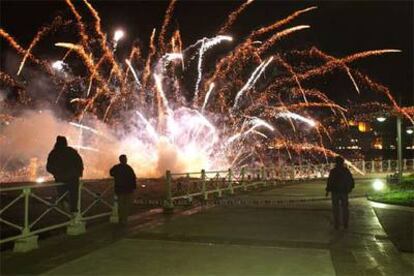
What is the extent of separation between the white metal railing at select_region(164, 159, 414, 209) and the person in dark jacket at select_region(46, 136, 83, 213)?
468 centimetres

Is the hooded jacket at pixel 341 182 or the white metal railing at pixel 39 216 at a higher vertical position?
the hooded jacket at pixel 341 182

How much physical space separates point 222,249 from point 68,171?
4.10 m

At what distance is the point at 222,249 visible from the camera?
32.8 ft

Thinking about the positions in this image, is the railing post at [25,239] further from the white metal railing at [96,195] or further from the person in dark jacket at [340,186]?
the person in dark jacket at [340,186]

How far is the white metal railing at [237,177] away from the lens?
19594 mm

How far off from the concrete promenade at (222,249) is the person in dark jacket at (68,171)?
0.91 meters

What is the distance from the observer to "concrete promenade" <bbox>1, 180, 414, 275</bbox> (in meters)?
8.54

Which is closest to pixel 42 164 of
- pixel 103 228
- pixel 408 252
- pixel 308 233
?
pixel 103 228

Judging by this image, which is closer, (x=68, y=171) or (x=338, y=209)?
(x=68, y=171)

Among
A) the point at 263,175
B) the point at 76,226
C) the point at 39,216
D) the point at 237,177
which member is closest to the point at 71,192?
the point at 76,226

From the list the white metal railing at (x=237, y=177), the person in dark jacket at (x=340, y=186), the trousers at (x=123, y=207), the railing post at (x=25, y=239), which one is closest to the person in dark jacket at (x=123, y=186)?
the trousers at (x=123, y=207)

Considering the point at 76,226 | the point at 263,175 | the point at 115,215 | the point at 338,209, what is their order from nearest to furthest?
the point at 76,226 < the point at 338,209 < the point at 115,215 < the point at 263,175

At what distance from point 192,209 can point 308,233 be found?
5.78 m

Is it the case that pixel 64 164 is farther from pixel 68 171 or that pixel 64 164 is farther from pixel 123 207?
pixel 123 207
